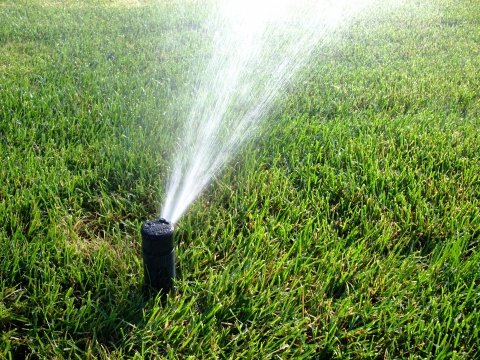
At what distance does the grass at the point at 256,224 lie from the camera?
147cm

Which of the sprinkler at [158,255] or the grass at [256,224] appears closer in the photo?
the sprinkler at [158,255]

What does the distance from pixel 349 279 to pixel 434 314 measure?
296 mm

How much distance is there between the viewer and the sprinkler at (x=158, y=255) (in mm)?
1323

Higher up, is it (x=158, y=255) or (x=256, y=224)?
(x=158, y=255)

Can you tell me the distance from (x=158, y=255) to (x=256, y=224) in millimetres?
616

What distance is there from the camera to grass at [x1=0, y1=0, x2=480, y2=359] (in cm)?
147

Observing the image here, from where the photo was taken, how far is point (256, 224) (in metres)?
1.92

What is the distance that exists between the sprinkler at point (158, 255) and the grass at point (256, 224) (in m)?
0.06

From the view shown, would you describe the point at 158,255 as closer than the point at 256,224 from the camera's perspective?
Yes

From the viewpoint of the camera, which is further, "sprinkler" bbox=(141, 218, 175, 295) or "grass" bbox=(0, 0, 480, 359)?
"grass" bbox=(0, 0, 480, 359)

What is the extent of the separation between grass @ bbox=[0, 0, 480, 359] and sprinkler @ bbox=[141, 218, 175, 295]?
0.06 m

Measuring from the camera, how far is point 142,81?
3.45 meters

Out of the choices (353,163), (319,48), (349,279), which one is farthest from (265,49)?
(349,279)

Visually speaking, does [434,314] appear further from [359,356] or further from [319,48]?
[319,48]
